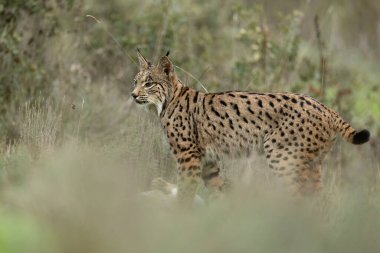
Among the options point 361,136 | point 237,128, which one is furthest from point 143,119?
point 361,136

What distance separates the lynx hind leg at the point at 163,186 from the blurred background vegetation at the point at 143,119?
130 mm

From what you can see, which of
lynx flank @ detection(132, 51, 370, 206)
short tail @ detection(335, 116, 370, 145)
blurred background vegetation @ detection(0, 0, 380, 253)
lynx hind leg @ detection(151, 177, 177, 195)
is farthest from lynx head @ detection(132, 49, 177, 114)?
short tail @ detection(335, 116, 370, 145)

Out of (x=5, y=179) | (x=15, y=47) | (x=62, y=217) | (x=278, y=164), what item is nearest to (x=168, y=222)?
(x=62, y=217)

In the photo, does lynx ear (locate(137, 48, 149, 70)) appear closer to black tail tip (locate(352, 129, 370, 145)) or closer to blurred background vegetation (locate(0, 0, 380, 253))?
blurred background vegetation (locate(0, 0, 380, 253))

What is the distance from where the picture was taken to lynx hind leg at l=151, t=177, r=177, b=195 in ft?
27.3

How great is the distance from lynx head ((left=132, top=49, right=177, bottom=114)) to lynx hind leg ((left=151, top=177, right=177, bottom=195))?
0.68 m

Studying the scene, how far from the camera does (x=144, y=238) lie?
4.43m

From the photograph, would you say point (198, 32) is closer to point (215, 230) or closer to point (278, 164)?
point (278, 164)

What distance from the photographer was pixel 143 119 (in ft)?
30.6

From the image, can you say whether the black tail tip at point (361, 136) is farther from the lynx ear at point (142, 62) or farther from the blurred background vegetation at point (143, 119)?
the lynx ear at point (142, 62)

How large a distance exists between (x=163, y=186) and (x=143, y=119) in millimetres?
1078

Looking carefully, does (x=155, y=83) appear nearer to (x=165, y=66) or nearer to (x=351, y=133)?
(x=165, y=66)

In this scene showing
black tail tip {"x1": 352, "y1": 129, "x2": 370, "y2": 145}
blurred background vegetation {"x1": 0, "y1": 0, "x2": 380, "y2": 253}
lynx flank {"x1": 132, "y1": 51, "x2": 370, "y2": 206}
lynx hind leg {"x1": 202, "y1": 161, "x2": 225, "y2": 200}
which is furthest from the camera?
lynx hind leg {"x1": 202, "y1": 161, "x2": 225, "y2": 200}

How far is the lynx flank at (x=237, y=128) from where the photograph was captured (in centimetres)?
Result: 812
